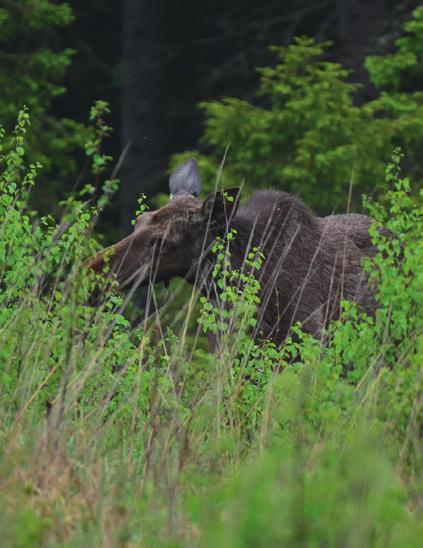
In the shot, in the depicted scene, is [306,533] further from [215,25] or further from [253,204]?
[215,25]

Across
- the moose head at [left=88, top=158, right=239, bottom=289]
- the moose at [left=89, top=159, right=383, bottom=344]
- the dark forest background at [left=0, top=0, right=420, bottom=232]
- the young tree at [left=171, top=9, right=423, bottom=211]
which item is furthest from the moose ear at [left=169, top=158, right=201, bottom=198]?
the dark forest background at [left=0, top=0, right=420, bottom=232]

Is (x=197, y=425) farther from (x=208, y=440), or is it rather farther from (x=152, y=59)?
(x=152, y=59)

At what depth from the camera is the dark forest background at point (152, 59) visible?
16.9 m

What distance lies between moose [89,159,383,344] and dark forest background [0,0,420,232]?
209 inches

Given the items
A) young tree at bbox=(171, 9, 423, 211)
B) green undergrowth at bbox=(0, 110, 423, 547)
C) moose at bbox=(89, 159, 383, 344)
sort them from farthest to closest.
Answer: young tree at bbox=(171, 9, 423, 211) < moose at bbox=(89, 159, 383, 344) < green undergrowth at bbox=(0, 110, 423, 547)

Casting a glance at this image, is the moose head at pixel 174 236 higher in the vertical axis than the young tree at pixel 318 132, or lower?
higher

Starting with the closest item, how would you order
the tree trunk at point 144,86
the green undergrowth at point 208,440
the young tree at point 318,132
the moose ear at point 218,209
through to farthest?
1. the green undergrowth at point 208,440
2. the moose ear at point 218,209
3. the young tree at point 318,132
4. the tree trunk at point 144,86

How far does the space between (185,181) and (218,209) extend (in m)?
0.93

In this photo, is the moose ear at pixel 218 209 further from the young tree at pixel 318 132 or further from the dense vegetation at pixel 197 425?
the young tree at pixel 318 132

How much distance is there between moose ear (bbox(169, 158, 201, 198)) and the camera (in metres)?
9.85

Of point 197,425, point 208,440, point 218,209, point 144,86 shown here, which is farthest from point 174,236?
point 144,86

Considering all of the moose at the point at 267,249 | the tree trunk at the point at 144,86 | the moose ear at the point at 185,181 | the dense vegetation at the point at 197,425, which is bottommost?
the tree trunk at the point at 144,86

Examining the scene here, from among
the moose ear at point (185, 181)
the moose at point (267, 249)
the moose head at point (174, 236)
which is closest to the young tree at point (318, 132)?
the moose ear at point (185, 181)

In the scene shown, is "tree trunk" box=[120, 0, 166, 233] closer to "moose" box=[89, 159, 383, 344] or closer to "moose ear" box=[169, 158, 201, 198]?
"moose ear" box=[169, 158, 201, 198]
